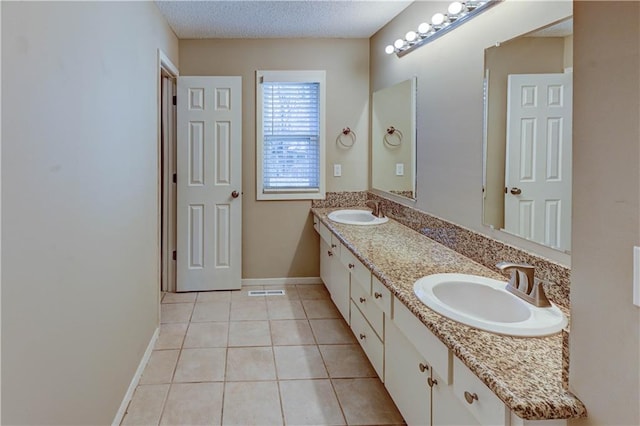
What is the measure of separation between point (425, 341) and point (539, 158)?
0.87m

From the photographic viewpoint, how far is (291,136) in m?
4.36

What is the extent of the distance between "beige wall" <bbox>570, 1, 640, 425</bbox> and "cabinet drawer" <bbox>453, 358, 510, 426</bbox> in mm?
181

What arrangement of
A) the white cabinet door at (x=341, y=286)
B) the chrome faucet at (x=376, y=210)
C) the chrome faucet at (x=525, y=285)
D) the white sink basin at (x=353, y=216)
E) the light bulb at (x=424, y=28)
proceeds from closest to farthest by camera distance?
the chrome faucet at (x=525, y=285) < the light bulb at (x=424, y=28) < the white cabinet door at (x=341, y=286) < the chrome faucet at (x=376, y=210) < the white sink basin at (x=353, y=216)

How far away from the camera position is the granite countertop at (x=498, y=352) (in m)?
1.00

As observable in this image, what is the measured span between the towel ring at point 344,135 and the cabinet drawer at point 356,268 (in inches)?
65.2

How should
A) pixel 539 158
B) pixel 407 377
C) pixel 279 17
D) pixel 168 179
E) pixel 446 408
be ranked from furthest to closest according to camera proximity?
1. pixel 168 179
2. pixel 279 17
3. pixel 407 377
4. pixel 539 158
5. pixel 446 408

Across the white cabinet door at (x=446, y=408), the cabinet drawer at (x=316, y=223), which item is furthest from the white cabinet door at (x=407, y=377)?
the cabinet drawer at (x=316, y=223)

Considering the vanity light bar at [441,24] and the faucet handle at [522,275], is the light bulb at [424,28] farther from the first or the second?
the faucet handle at [522,275]

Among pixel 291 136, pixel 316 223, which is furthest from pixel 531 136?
pixel 291 136

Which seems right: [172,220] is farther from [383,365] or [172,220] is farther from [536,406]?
[536,406]

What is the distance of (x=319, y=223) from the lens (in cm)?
404

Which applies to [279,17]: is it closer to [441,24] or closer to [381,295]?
[441,24]

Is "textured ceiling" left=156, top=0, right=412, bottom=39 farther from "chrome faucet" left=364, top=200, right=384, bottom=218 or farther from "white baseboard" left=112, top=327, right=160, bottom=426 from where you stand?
"white baseboard" left=112, top=327, right=160, bottom=426

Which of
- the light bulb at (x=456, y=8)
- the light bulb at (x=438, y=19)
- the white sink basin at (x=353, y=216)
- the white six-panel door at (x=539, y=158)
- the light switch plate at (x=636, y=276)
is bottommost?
the white sink basin at (x=353, y=216)
